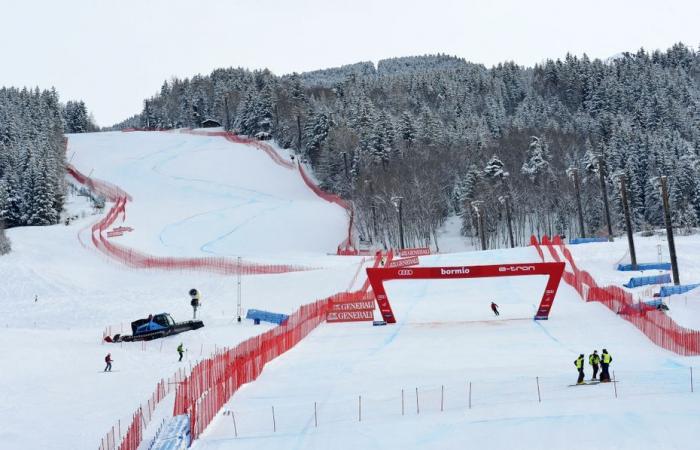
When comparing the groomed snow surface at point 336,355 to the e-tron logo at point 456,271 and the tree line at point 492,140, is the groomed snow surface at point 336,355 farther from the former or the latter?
the tree line at point 492,140

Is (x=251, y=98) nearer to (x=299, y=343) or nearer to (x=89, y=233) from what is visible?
(x=89, y=233)

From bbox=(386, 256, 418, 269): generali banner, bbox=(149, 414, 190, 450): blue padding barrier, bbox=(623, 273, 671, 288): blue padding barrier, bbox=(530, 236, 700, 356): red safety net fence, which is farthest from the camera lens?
bbox=(386, 256, 418, 269): generali banner

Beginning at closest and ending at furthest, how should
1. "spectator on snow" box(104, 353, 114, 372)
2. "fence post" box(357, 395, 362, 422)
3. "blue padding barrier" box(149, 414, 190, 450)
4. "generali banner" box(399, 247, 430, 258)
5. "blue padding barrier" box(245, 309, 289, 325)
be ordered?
"blue padding barrier" box(149, 414, 190, 450) < "fence post" box(357, 395, 362, 422) < "spectator on snow" box(104, 353, 114, 372) < "blue padding barrier" box(245, 309, 289, 325) < "generali banner" box(399, 247, 430, 258)

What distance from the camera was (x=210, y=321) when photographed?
37.9 m

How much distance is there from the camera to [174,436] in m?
15.0

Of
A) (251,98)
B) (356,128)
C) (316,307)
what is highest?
(251,98)

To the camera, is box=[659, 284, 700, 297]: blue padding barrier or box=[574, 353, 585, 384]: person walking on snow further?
box=[659, 284, 700, 297]: blue padding barrier

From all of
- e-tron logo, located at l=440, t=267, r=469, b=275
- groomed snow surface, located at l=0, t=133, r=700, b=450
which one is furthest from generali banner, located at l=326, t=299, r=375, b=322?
e-tron logo, located at l=440, t=267, r=469, b=275

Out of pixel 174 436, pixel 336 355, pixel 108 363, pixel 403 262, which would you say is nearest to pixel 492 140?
pixel 403 262

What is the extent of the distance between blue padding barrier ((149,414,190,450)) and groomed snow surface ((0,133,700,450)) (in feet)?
2.14

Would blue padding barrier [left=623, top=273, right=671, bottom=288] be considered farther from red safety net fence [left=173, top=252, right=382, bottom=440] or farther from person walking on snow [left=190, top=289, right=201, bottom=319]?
person walking on snow [left=190, top=289, right=201, bottom=319]

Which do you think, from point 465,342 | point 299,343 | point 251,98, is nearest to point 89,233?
point 299,343

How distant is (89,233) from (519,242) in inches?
1769

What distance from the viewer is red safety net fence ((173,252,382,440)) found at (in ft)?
58.8
